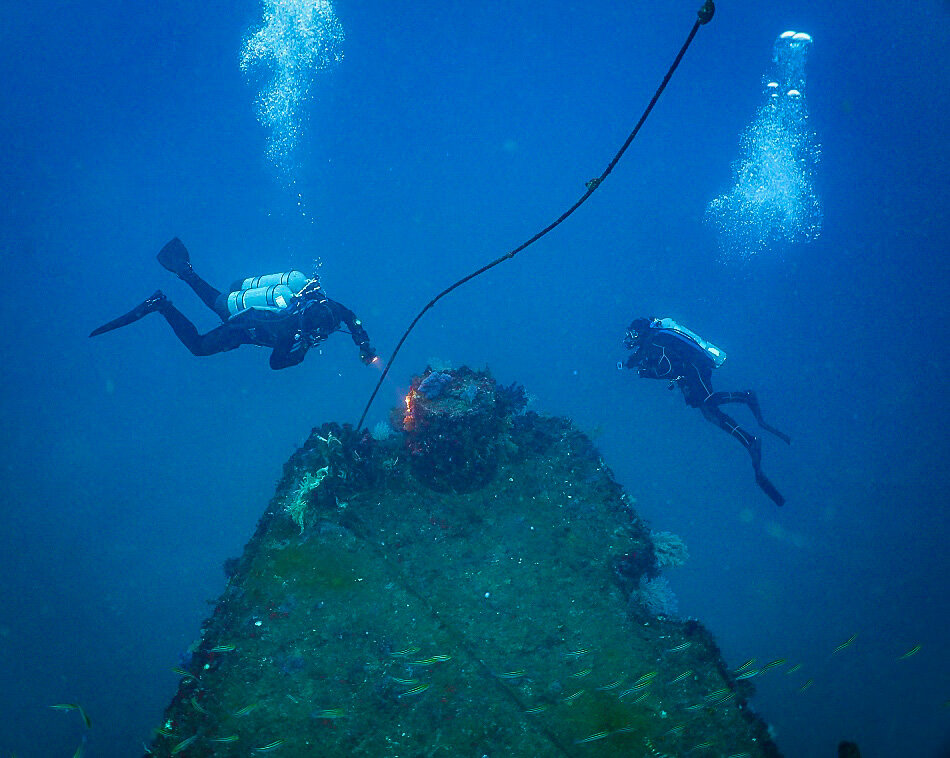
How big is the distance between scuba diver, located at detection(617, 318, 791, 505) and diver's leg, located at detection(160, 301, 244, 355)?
8417 millimetres

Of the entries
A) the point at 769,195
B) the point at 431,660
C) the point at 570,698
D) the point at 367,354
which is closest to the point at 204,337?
the point at 367,354

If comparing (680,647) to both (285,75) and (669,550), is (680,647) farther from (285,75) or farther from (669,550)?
(285,75)

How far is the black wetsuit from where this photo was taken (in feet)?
26.4

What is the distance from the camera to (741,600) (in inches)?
912

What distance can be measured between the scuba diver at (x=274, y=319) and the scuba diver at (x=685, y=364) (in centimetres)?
646

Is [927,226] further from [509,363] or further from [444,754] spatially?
[444,754]

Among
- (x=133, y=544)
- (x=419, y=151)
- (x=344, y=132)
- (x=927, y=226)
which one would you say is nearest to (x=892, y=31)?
(x=927, y=226)

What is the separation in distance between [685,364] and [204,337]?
10.6m

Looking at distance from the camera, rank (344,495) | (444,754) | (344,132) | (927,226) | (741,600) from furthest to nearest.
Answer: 1. (927,226)
2. (344,132)
3. (741,600)
4. (344,495)
5. (444,754)

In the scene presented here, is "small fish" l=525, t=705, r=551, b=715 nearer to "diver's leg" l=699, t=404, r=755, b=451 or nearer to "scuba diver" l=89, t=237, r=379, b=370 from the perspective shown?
"scuba diver" l=89, t=237, r=379, b=370

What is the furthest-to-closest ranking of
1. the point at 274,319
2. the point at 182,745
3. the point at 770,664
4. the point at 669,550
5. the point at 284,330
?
the point at 274,319 < the point at 284,330 < the point at 669,550 < the point at 770,664 < the point at 182,745

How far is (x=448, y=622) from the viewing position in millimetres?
5152

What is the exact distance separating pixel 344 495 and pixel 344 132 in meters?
81.6

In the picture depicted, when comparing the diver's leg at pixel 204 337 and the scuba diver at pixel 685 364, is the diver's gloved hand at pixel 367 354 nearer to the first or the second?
the diver's leg at pixel 204 337
